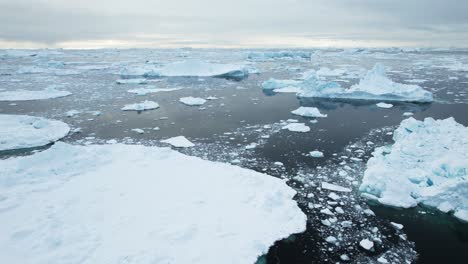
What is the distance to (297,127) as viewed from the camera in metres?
10.2

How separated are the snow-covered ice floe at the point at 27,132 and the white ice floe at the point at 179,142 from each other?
10.3 feet

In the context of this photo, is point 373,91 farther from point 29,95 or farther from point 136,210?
point 29,95

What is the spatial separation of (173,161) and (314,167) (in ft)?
10.1

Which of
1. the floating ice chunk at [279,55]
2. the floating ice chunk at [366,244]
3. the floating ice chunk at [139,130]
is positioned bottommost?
the floating ice chunk at [366,244]

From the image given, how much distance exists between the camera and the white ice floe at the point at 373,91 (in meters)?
14.9

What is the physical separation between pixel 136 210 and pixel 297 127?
6.48m

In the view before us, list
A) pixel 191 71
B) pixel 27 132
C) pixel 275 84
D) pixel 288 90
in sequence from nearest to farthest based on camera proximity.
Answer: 1. pixel 27 132
2. pixel 288 90
3. pixel 275 84
4. pixel 191 71

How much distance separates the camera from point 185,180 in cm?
604

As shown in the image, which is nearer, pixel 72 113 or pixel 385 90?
pixel 72 113

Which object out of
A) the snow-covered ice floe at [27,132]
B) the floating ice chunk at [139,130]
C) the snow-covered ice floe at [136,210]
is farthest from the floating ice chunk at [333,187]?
the snow-covered ice floe at [27,132]

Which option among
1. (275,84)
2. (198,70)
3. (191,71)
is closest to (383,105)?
(275,84)

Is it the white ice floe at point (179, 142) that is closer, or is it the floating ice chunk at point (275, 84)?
the white ice floe at point (179, 142)

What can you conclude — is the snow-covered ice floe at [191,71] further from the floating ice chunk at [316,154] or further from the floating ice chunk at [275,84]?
the floating ice chunk at [316,154]

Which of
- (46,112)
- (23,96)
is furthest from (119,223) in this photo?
(23,96)
